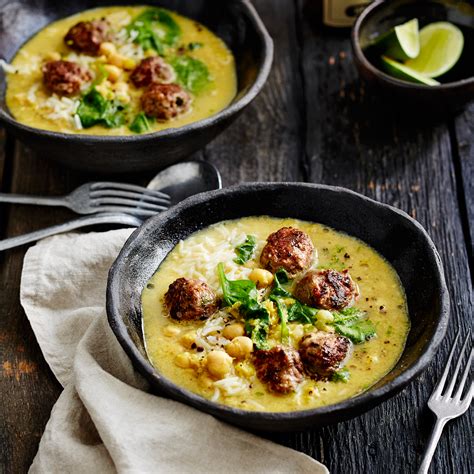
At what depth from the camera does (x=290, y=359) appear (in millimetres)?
3957

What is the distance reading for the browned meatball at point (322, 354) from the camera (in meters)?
3.99

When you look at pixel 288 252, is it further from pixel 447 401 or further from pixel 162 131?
pixel 162 131

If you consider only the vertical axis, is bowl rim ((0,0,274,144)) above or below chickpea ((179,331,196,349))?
above

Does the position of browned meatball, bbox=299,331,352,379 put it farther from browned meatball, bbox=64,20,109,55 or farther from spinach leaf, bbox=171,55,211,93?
browned meatball, bbox=64,20,109,55

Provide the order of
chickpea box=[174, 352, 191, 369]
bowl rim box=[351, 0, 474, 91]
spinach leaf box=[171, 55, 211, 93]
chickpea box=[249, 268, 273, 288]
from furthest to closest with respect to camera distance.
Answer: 1. spinach leaf box=[171, 55, 211, 93]
2. bowl rim box=[351, 0, 474, 91]
3. chickpea box=[249, 268, 273, 288]
4. chickpea box=[174, 352, 191, 369]

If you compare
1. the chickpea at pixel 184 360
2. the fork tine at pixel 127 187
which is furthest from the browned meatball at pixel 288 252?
the fork tine at pixel 127 187

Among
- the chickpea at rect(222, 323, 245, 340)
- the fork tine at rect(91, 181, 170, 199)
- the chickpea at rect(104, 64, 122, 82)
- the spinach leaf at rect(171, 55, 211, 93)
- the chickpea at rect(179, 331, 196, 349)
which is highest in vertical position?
the chickpea at rect(104, 64, 122, 82)

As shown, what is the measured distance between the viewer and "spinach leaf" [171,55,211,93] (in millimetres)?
5906

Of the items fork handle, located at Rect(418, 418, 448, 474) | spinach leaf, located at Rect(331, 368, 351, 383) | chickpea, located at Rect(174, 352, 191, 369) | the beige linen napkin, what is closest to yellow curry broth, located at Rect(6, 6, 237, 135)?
the beige linen napkin

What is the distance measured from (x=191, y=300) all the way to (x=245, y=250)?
20.4 inches

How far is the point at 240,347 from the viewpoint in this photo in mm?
4043

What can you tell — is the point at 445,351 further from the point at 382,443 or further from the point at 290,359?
the point at 290,359

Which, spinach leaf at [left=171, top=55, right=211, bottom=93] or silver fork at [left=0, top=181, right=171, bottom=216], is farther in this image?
spinach leaf at [left=171, top=55, right=211, bottom=93]

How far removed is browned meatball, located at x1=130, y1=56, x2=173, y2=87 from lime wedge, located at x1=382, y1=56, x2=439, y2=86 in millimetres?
1548
